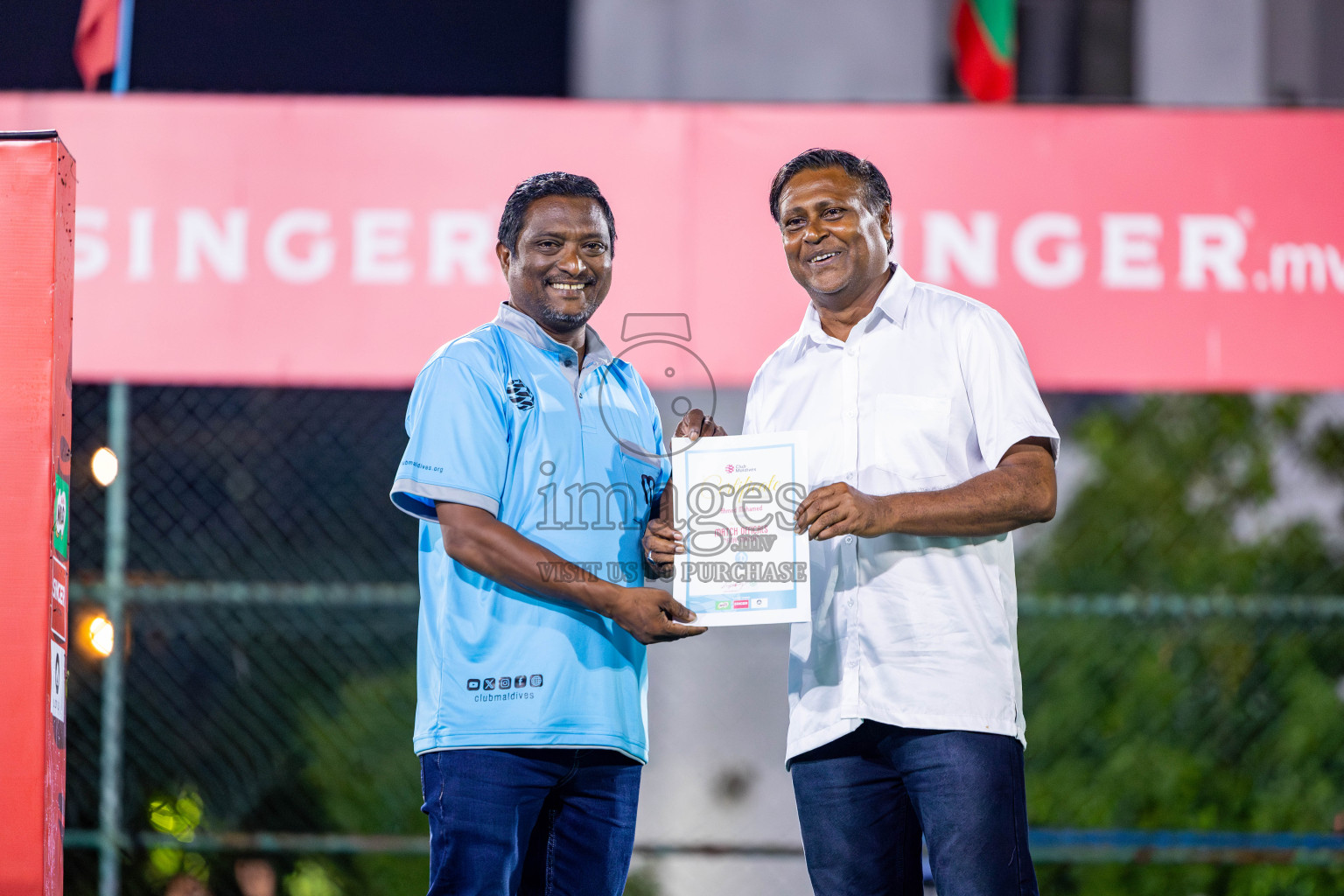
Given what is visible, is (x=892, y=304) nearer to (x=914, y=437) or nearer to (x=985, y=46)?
(x=914, y=437)

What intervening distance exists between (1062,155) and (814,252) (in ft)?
8.85

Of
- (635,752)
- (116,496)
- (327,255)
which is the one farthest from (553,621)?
(116,496)

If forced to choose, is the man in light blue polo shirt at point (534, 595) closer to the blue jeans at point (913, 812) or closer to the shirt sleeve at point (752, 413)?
the shirt sleeve at point (752, 413)

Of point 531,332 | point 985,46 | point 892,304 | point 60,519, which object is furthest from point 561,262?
point 985,46

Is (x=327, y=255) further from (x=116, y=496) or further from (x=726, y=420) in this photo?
(x=726, y=420)

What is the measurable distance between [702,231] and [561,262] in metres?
2.32

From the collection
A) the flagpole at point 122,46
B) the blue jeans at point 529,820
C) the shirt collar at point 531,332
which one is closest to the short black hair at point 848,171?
the shirt collar at point 531,332

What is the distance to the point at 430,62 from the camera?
8703 mm

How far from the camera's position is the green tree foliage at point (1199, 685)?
7395mm

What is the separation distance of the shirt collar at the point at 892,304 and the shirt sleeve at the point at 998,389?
0.48 ft

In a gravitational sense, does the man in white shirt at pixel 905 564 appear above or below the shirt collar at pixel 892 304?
below

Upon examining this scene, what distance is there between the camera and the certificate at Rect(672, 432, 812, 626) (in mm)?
2656

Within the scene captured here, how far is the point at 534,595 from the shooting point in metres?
2.66

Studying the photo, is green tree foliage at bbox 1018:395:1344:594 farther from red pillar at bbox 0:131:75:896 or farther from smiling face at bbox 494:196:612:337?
red pillar at bbox 0:131:75:896
